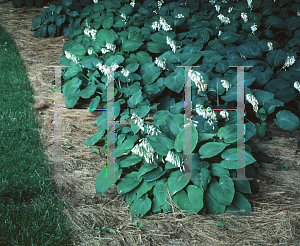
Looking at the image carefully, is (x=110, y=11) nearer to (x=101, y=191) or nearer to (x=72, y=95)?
(x=72, y=95)

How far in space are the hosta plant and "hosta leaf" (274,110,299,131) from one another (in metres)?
0.02

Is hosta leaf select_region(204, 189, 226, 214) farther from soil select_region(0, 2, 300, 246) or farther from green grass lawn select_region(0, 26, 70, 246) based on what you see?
green grass lawn select_region(0, 26, 70, 246)

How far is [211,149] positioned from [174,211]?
1.58 ft

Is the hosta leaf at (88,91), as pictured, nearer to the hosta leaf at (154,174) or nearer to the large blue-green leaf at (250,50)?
the hosta leaf at (154,174)

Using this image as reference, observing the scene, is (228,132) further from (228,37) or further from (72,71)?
(72,71)

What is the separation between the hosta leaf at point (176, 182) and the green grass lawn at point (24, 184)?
694 millimetres

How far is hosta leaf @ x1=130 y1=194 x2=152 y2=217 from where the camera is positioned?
6.92ft

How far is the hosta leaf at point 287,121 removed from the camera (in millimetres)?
2799

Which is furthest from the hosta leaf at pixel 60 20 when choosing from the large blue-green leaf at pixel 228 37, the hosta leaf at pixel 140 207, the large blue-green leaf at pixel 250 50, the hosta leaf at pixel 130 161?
the hosta leaf at pixel 140 207

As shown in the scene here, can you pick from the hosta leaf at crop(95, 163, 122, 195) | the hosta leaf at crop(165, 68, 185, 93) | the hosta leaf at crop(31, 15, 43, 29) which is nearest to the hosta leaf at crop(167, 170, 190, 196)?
the hosta leaf at crop(95, 163, 122, 195)

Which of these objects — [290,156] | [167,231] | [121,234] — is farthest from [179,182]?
[290,156]

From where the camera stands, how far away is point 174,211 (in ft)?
6.94

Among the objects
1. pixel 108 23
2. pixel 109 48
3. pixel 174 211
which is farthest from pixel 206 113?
pixel 108 23

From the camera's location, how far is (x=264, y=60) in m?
3.53
